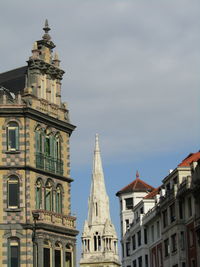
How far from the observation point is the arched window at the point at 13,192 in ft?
238

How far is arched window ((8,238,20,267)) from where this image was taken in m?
71.2

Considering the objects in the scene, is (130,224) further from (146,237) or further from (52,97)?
(52,97)

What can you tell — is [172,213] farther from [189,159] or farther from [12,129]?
[12,129]

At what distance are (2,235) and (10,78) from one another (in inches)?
662

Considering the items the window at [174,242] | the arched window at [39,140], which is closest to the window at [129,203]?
the window at [174,242]

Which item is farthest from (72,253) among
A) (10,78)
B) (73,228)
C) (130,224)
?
(130,224)

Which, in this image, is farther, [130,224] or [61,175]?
[130,224]

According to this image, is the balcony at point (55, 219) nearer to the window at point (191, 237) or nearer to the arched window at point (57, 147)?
the arched window at point (57, 147)

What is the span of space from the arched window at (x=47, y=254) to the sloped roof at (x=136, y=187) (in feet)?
204

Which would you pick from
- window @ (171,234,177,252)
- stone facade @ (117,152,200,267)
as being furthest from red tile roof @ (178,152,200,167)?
window @ (171,234,177,252)

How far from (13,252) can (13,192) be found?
5.23 metres

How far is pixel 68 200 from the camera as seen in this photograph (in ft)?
255

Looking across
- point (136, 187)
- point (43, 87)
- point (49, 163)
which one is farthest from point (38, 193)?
point (136, 187)

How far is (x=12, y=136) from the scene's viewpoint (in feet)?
244
